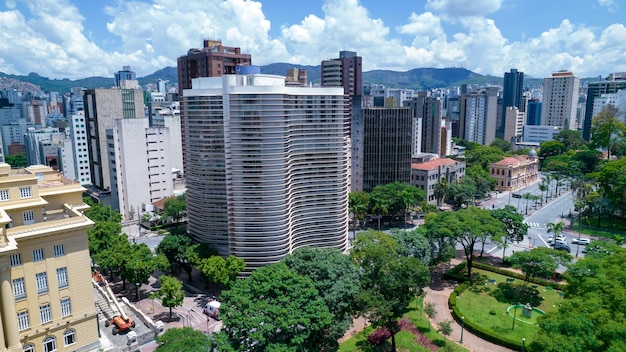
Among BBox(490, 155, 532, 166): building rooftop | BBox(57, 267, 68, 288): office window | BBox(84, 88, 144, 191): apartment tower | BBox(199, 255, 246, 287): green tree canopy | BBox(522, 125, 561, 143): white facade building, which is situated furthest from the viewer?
BBox(522, 125, 561, 143): white facade building

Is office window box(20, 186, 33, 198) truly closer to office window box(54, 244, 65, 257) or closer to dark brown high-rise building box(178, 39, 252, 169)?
office window box(54, 244, 65, 257)

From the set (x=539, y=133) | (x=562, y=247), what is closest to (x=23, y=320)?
(x=562, y=247)

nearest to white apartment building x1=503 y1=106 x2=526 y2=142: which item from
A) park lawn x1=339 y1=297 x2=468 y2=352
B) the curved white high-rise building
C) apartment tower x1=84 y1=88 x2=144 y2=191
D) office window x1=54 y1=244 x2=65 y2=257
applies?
the curved white high-rise building

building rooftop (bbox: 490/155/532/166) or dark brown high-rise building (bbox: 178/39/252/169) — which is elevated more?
dark brown high-rise building (bbox: 178/39/252/169)

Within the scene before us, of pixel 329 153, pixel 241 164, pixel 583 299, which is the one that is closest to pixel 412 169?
pixel 329 153

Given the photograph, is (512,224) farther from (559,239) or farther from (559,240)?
(559,239)

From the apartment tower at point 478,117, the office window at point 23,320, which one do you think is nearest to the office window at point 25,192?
the office window at point 23,320

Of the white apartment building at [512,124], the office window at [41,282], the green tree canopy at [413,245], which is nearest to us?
the office window at [41,282]

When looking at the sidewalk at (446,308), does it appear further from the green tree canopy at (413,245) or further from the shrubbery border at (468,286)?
the green tree canopy at (413,245)
